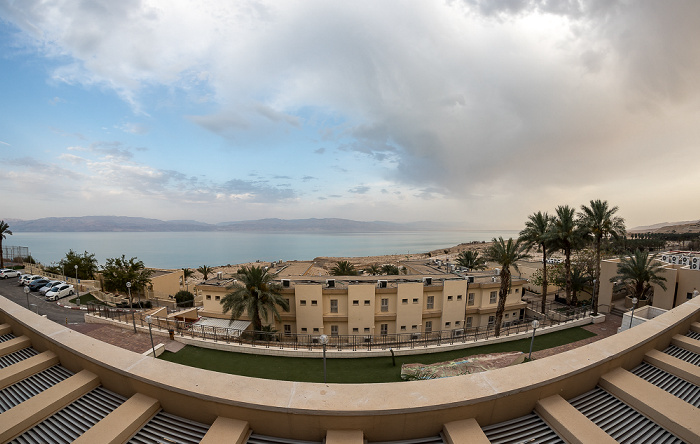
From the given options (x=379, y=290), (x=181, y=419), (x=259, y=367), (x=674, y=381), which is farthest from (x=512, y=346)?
(x=181, y=419)

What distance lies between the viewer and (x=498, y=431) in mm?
3943

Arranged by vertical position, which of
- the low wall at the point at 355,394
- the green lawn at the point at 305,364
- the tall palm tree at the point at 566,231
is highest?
the tall palm tree at the point at 566,231

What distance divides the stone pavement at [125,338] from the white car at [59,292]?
40.5 ft

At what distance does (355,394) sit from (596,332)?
27444 mm

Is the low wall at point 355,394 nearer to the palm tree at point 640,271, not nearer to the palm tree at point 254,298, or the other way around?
the palm tree at point 254,298

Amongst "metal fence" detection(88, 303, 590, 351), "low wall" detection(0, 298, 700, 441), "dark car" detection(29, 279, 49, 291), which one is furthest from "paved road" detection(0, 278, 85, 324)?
"low wall" detection(0, 298, 700, 441)

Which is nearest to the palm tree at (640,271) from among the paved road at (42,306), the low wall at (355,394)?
the low wall at (355,394)

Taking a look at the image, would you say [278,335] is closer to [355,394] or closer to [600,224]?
[355,394]

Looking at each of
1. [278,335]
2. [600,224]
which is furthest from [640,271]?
[278,335]

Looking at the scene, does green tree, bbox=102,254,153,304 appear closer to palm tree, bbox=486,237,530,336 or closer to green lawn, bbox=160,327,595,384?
green lawn, bbox=160,327,595,384

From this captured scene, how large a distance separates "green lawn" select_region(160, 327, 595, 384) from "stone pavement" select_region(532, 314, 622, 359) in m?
1.44

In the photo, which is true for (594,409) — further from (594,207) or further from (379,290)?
(594,207)

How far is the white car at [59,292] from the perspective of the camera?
28.0 metres

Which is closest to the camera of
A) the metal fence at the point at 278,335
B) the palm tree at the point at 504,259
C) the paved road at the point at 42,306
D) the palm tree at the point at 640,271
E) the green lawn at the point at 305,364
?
the green lawn at the point at 305,364
